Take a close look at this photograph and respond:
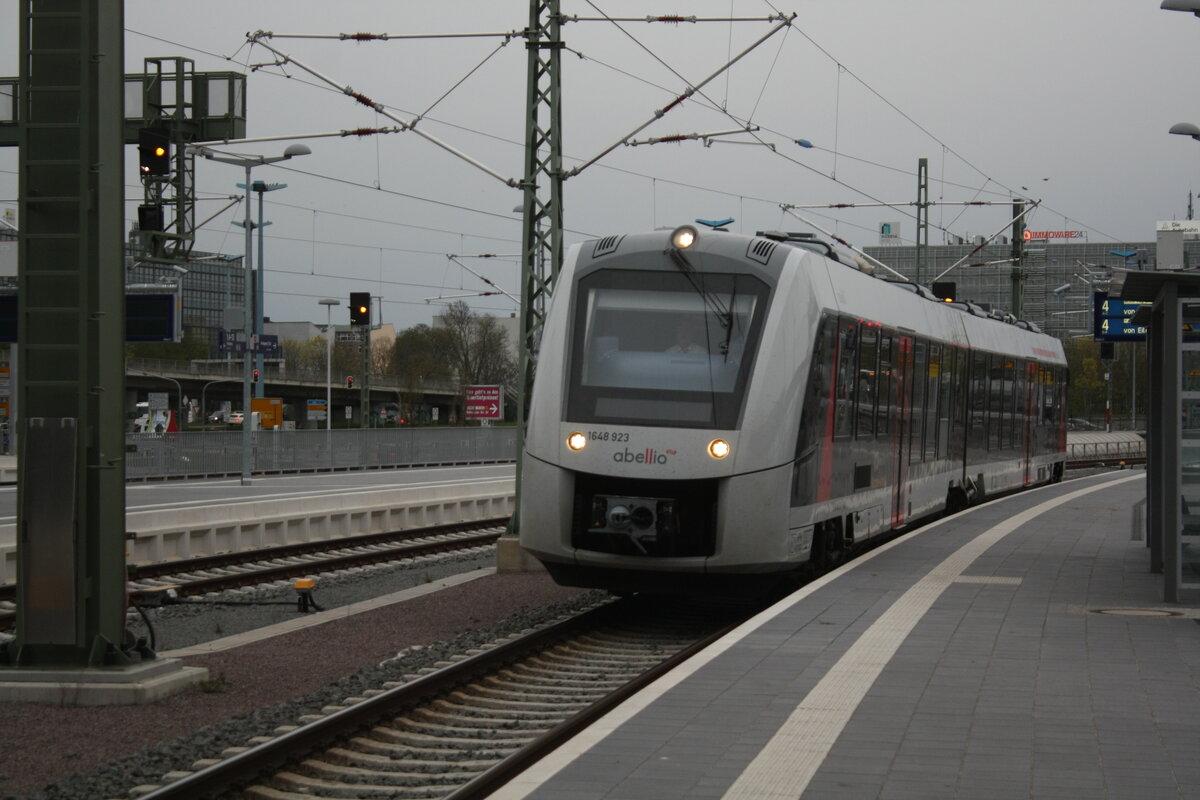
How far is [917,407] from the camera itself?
18.5 meters

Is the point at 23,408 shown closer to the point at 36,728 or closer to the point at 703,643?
the point at 36,728

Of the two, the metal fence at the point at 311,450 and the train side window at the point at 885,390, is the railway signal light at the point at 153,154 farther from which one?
the train side window at the point at 885,390

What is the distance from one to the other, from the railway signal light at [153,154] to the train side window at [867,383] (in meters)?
12.7

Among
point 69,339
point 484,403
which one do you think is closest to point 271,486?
point 484,403

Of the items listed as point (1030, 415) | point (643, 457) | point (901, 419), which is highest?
point (1030, 415)

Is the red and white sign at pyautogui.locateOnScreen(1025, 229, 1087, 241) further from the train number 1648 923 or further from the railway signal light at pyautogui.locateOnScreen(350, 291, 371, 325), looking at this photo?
the train number 1648 923

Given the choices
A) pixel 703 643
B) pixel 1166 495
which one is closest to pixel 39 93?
pixel 703 643

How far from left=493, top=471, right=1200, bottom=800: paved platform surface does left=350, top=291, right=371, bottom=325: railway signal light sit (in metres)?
30.3

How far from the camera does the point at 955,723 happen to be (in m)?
7.61

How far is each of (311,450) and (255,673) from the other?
3570 centimetres

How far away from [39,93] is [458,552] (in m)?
12.8

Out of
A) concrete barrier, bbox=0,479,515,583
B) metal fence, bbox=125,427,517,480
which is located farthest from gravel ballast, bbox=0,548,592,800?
metal fence, bbox=125,427,517,480

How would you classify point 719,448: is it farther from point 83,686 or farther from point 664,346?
point 83,686

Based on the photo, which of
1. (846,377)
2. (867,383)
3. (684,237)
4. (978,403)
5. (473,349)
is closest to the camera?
(684,237)
